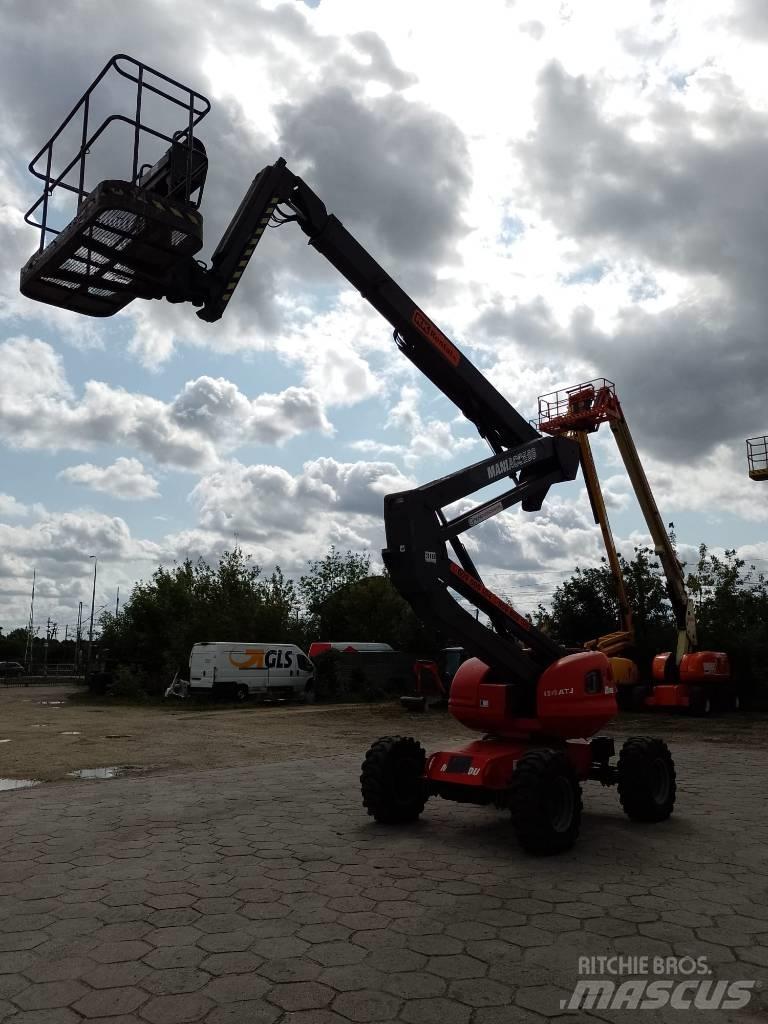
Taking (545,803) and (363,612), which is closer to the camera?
(545,803)

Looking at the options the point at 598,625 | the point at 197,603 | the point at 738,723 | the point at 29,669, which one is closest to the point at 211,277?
the point at 738,723

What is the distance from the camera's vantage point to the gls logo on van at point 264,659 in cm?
Answer: 3328

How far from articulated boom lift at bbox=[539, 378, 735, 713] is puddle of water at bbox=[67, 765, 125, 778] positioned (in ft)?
53.3

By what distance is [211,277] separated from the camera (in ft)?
27.0

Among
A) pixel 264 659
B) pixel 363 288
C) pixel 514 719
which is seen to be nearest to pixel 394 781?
pixel 514 719

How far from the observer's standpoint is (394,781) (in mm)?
8234

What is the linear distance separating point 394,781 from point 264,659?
26.6 meters

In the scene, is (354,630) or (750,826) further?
(354,630)

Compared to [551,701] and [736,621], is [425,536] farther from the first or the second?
[736,621]

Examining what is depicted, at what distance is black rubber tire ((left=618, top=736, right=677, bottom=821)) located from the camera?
27.2 feet

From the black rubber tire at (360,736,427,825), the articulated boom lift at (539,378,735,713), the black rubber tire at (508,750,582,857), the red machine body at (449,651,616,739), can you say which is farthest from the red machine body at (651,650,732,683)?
the black rubber tire at (508,750,582,857)

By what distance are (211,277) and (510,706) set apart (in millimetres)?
5745

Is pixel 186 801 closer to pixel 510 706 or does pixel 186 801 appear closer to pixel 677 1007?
pixel 510 706

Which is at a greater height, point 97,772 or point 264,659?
point 264,659
